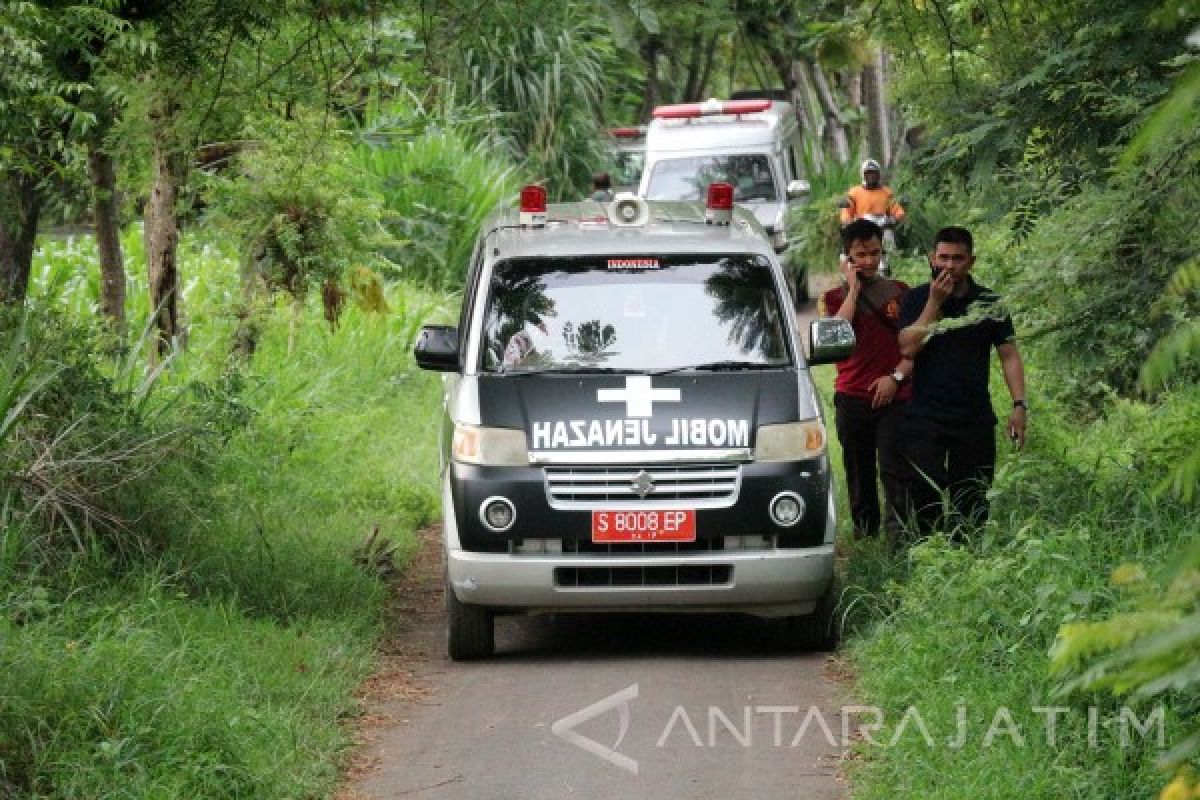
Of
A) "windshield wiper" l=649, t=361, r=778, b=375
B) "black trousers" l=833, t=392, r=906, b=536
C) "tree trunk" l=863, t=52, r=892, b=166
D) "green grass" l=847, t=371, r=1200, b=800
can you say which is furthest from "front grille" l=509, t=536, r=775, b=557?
"tree trunk" l=863, t=52, r=892, b=166

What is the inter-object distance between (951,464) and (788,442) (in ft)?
3.59

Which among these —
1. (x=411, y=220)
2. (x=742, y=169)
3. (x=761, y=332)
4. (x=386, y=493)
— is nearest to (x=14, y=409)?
(x=761, y=332)

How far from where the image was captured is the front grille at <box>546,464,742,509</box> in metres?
8.66

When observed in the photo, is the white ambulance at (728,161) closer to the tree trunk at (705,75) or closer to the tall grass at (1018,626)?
the tree trunk at (705,75)

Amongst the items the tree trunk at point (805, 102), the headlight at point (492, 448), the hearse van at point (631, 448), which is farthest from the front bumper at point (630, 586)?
the tree trunk at point (805, 102)

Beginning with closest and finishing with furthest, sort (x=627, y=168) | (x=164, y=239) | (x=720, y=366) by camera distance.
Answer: (x=720, y=366)
(x=164, y=239)
(x=627, y=168)

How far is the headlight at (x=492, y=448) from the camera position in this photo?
877 centimetres

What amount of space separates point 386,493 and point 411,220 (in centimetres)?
926

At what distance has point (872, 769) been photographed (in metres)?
6.79

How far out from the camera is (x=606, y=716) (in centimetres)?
781

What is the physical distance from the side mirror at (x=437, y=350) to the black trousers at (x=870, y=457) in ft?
7.21

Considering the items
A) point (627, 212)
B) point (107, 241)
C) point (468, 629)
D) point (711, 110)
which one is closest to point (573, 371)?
point (627, 212)

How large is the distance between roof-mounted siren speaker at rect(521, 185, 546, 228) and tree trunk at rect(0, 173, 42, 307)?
2568 millimetres

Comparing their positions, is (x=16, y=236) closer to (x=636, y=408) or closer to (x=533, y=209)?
(x=533, y=209)
